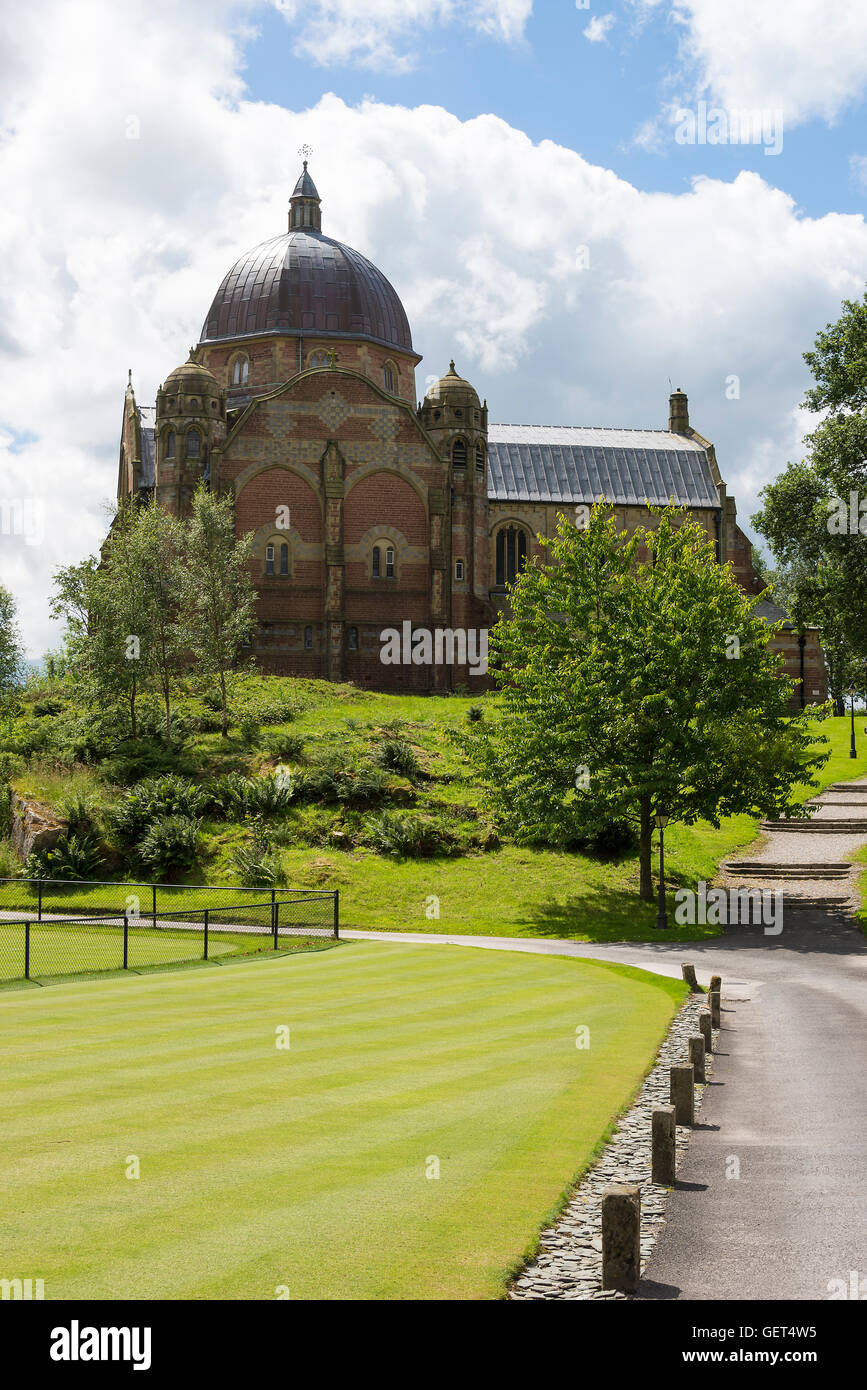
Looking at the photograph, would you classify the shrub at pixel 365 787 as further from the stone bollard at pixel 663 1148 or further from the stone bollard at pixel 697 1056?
the stone bollard at pixel 663 1148

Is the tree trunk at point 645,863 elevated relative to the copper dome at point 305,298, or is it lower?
lower

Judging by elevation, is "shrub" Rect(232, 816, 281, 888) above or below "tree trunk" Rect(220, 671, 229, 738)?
below

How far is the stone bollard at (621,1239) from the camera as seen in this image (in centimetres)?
724

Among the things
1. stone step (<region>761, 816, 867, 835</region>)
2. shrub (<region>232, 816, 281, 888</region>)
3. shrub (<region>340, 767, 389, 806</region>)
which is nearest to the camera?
shrub (<region>232, 816, 281, 888</region>)

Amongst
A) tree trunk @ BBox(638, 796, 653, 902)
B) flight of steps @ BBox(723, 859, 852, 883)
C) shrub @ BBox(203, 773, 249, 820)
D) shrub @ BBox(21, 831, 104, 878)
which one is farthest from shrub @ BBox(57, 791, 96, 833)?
flight of steps @ BBox(723, 859, 852, 883)

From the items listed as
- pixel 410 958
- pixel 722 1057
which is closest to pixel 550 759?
pixel 410 958

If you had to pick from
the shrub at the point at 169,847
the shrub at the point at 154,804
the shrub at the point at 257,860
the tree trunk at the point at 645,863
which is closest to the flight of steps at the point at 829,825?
the tree trunk at the point at 645,863

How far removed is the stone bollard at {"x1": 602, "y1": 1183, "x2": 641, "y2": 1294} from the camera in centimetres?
724

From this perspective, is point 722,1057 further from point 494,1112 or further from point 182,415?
point 182,415

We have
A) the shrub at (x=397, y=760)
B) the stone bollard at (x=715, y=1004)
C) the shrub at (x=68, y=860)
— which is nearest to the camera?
the stone bollard at (x=715, y=1004)

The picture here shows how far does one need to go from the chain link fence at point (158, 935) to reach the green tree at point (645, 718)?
7939mm

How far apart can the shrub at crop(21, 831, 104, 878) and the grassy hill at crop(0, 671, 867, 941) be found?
0.44 meters

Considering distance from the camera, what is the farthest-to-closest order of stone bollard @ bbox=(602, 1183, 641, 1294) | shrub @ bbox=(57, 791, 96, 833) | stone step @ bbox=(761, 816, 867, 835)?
stone step @ bbox=(761, 816, 867, 835), shrub @ bbox=(57, 791, 96, 833), stone bollard @ bbox=(602, 1183, 641, 1294)

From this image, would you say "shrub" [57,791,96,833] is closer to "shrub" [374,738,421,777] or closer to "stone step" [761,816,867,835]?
"shrub" [374,738,421,777]
